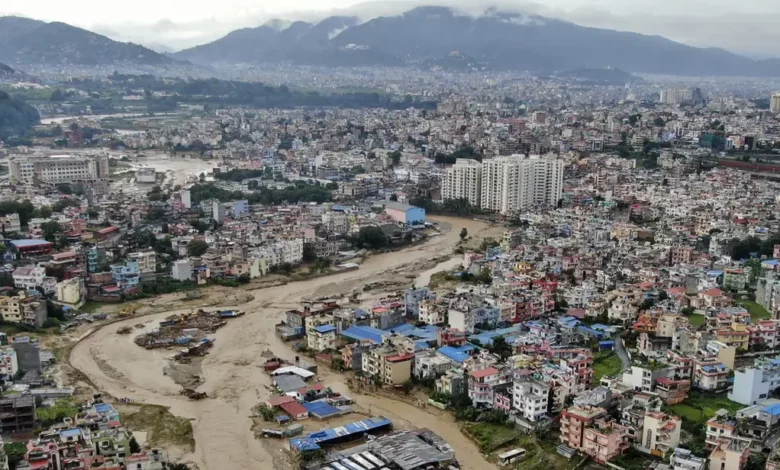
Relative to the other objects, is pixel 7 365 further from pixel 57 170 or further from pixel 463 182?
pixel 57 170

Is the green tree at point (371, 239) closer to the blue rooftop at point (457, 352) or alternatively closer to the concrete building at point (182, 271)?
the concrete building at point (182, 271)

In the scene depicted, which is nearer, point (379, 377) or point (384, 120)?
point (379, 377)

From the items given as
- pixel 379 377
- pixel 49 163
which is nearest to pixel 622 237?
pixel 379 377

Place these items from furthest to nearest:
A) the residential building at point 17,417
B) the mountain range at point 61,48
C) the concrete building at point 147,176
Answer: the mountain range at point 61,48 < the concrete building at point 147,176 < the residential building at point 17,417

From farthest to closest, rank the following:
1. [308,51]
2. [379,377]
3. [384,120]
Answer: [308,51] → [384,120] → [379,377]

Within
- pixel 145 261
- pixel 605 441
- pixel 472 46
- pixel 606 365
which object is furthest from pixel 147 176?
pixel 472 46

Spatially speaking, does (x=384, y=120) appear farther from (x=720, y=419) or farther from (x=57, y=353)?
(x=720, y=419)

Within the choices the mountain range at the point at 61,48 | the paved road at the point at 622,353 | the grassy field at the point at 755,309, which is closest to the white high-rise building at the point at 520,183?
the grassy field at the point at 755,309
